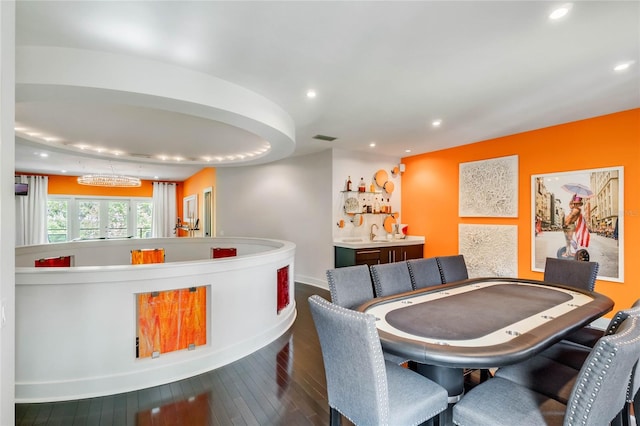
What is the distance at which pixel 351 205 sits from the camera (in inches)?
215

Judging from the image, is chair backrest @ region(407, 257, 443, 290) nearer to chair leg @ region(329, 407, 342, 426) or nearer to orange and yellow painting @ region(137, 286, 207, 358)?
chair leg @ region(329, 407, 342, 426)

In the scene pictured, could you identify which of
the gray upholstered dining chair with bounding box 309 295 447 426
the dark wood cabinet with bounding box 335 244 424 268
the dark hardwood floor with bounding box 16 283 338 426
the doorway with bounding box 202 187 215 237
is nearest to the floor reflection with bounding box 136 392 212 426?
the dark hardwood floor with bounding box 16 283 338 426

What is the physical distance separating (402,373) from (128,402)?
80.1 inches

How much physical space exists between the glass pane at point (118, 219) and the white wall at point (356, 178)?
820cm

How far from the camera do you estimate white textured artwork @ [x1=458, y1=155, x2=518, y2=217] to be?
14.9ft

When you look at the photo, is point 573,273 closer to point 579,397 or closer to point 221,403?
point 579,397

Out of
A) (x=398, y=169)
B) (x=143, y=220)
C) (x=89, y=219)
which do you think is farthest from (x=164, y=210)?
(x=398, y=169)

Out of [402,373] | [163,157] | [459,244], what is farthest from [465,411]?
[163,157]

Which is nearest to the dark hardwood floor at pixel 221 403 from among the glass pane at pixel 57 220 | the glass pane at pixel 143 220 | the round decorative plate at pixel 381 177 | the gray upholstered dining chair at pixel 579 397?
the gray upholstered dining chair at pixel 579 397

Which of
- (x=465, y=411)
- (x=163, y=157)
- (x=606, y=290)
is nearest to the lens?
(x=465, y=411)

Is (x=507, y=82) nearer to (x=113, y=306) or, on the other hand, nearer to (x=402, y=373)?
(x=402, y=373)

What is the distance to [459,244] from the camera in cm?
519

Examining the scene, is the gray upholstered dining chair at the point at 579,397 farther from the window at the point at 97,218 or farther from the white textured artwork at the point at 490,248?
the window at the point at 97,218
